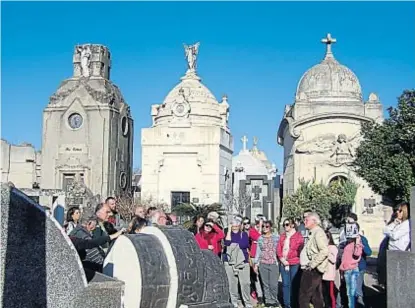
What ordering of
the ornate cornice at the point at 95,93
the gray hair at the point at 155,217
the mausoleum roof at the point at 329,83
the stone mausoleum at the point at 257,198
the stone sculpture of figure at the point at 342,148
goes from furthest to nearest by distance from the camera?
the ornate cornice at the point at 95,93
the stone mausoleum at the point at 257,198
the mausoleum roof at the point at 329,83
the stone sculpture of figure at the point at 342,148
the gray hair at the point at 155,217

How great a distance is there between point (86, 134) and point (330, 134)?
17.7m

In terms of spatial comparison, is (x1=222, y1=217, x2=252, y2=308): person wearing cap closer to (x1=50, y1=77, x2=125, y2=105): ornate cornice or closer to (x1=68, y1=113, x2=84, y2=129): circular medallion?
(x1=50, y1=77, x2=125, y2=105): ornate cornice

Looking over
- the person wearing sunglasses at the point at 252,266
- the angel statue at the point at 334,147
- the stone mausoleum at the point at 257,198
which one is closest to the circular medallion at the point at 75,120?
the stone mausoleum at the point at 257,198

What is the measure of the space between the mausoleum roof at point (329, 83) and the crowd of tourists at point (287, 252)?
90.4ft

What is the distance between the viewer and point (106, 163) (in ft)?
145

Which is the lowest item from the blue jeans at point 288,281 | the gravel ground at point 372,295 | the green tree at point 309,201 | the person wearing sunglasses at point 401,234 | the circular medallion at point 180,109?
the gravel ground at point 372,295

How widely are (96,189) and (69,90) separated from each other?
8.32m

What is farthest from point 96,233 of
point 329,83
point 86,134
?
point 86,134

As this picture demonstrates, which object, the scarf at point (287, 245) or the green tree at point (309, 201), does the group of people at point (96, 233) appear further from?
the green tree at point (309, 201)

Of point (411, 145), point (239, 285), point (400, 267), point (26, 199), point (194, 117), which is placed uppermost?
point (194, 117)

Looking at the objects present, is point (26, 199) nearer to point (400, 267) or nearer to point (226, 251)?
point (400, 267)

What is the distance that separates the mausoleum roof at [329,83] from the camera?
40.6 meters

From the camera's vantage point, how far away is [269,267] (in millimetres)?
12555

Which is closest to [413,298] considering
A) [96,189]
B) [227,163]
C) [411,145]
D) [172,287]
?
[172,287]
